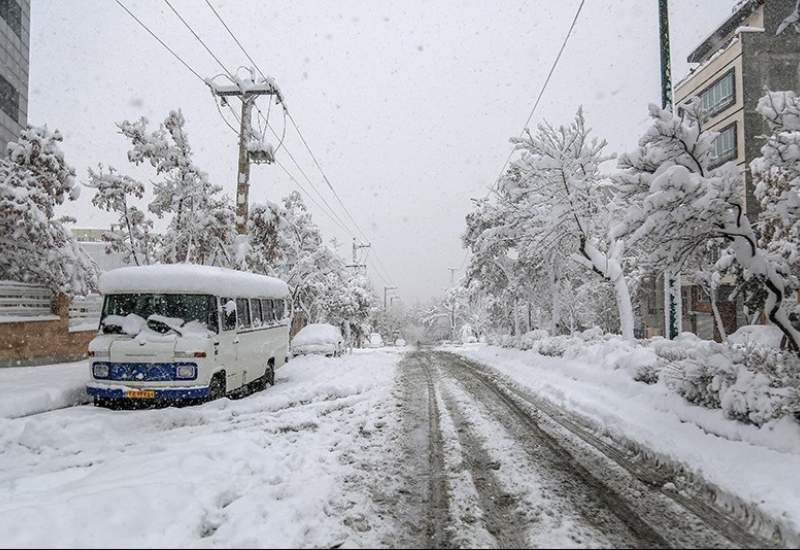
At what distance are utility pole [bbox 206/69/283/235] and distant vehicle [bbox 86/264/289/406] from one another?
4.02 m

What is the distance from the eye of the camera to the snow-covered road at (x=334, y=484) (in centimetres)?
393

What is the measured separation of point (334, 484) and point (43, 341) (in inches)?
545

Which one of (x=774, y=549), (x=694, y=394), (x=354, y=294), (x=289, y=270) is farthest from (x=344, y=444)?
(x=354, y=294)

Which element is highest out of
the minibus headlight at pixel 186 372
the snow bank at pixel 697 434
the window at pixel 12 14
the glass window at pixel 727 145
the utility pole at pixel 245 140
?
the window at pixel 12 14

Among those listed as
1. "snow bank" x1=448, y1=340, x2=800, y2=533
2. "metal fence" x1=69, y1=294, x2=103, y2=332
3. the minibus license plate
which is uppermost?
"metal fence" x1=69, y1=294, x2=103, y2=332

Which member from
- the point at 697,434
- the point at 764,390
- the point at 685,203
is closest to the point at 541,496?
the point at 697,434

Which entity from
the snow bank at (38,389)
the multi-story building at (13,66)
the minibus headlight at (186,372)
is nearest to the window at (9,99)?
the multi-story building at (13,66)

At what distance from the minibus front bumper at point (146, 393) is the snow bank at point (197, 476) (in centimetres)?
28

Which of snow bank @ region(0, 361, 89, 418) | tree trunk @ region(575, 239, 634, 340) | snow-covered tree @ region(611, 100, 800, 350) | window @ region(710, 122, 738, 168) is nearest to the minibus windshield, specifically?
snow bank @ region(0, 361, 89, 418)

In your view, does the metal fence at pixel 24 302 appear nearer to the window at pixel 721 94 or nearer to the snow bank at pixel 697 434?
the snow bank at pixel 697 434

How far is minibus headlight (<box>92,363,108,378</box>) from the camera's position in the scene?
8945mm

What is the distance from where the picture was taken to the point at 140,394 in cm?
869

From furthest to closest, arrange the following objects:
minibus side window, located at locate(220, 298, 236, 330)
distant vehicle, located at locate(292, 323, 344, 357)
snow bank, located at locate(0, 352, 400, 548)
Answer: distant vehicle, located at locate(292, 323, 344, 357), minibus side window, located at locate(220, 298, 236, 330), snow bank, located at locate(0, 352, 400, 548)

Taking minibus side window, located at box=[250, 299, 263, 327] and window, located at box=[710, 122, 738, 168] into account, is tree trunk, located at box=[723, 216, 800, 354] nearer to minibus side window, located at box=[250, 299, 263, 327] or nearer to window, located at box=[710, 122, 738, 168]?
minibus side window, located at box=[250, 299, 263, 327]
